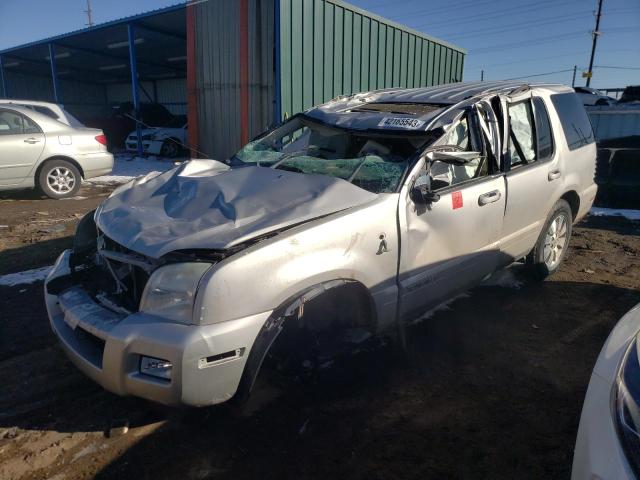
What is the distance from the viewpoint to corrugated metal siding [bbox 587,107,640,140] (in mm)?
10641

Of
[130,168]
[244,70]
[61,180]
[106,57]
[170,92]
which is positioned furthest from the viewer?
[170,92]

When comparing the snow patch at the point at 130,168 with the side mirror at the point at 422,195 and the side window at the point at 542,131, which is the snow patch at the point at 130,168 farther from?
the side mirror at the point at 422,195

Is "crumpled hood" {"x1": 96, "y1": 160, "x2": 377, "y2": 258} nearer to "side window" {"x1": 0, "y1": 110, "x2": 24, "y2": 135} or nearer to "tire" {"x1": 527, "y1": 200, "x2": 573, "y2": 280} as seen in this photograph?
"tire" {"x1": 527, "y1": 200, "x2": 573, "y2": 280}

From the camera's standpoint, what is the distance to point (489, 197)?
3172 mm

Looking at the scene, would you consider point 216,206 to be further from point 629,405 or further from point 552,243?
point 552,243

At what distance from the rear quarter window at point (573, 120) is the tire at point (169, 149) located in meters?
11.9

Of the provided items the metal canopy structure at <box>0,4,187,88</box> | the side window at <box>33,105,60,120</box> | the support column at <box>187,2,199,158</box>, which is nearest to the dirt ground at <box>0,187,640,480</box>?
the side window at <box>33,105,60,120</box>

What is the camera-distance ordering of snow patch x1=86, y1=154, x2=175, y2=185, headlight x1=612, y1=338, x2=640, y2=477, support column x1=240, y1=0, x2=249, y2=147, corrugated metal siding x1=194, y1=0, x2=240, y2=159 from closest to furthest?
headlight x1=612, y1=338, x2=640, y2=477 < support column x1=240, y1=0, x2=249, y2=147 < corrugated metal siding x1=194, y1=0, x2=240, y2=159 < snow patch x1=86, y1=154, x2=175, y2=185

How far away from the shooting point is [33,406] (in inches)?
96.2

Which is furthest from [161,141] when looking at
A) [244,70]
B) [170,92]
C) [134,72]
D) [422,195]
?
[422,195]

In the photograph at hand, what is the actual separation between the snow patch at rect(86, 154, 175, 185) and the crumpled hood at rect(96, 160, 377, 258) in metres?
6.75

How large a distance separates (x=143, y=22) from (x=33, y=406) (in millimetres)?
12849

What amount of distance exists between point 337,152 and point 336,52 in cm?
713

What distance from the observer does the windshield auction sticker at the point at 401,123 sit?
2978mm
